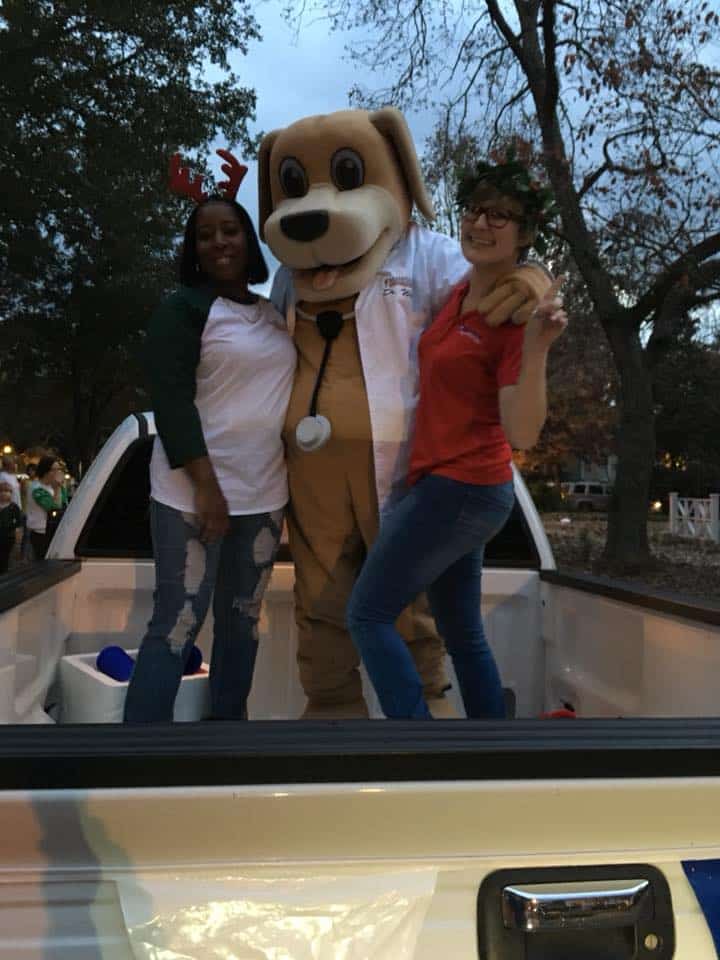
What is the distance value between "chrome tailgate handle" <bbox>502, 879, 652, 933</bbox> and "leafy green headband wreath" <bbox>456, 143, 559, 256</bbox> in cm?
165

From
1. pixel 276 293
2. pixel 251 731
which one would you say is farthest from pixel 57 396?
pixel 251 731

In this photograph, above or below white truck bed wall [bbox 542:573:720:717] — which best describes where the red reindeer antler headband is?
above

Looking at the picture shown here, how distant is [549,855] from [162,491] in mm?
1611

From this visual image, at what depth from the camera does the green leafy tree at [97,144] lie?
13.6 metres

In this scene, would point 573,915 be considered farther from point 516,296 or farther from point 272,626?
point 272,626

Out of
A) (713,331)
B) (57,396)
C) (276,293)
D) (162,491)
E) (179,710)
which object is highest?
(713,331)

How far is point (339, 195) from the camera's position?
2.67 m

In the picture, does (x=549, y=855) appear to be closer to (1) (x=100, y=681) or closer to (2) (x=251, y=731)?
(2) (x=251, y=731)

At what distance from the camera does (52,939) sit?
103 centimetres

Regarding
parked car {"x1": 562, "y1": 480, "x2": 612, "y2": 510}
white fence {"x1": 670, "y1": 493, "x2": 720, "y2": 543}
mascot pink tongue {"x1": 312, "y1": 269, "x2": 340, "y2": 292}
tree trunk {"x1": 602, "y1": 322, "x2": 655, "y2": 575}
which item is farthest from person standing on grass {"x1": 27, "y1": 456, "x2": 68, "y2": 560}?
parked car {"x1": 562, "y1": 480, "x2": 612, "y2": 510}

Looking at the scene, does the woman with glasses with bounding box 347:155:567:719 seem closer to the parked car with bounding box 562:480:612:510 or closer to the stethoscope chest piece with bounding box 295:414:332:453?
the stethoscope chest piece with bounding box 295:414:332:453

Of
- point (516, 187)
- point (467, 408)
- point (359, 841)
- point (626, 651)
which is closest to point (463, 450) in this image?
point (467, 408)

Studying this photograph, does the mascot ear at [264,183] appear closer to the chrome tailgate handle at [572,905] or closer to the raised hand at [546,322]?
the raised hand at [546,322]

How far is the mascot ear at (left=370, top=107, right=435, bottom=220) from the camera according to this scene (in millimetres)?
2762
